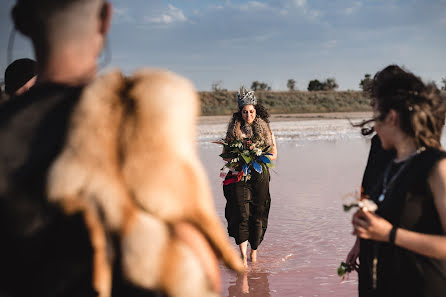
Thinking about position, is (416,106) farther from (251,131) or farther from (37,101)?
(251,131)

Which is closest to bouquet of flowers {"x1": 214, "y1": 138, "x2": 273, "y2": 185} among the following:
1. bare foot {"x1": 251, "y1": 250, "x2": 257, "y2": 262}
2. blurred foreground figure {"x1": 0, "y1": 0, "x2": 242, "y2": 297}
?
bare foot {"x1": 251, "y1": 250, "x2": 257, "y2": 262}

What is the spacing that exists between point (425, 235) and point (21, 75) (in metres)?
3.25

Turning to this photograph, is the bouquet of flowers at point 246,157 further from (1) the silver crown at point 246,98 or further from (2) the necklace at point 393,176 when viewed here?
(2) the necklace at point 393,176

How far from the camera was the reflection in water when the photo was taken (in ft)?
23.6

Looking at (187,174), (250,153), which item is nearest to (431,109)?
(187,174)

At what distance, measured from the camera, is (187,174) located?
1.92 meters

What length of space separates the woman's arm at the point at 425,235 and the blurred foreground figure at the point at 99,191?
150 centimetres

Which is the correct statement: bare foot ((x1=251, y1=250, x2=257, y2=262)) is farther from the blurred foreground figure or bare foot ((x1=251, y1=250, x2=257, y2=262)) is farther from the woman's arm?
the blurred foreground figure

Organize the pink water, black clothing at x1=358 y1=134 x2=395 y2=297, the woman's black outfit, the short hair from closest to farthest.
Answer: the short hair
black clothing at x1=358 y1=134 x2=395 y2=297
the pink water
the woman's black outfit

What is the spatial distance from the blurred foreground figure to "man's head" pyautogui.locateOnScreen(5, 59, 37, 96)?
2.69 m

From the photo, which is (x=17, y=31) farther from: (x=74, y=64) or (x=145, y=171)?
(x=145, y=171)

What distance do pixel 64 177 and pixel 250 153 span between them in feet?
22.6

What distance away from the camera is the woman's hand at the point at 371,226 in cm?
313

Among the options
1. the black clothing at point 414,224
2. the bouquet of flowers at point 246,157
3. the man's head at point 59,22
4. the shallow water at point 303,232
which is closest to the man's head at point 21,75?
the man's head at point 59,22
